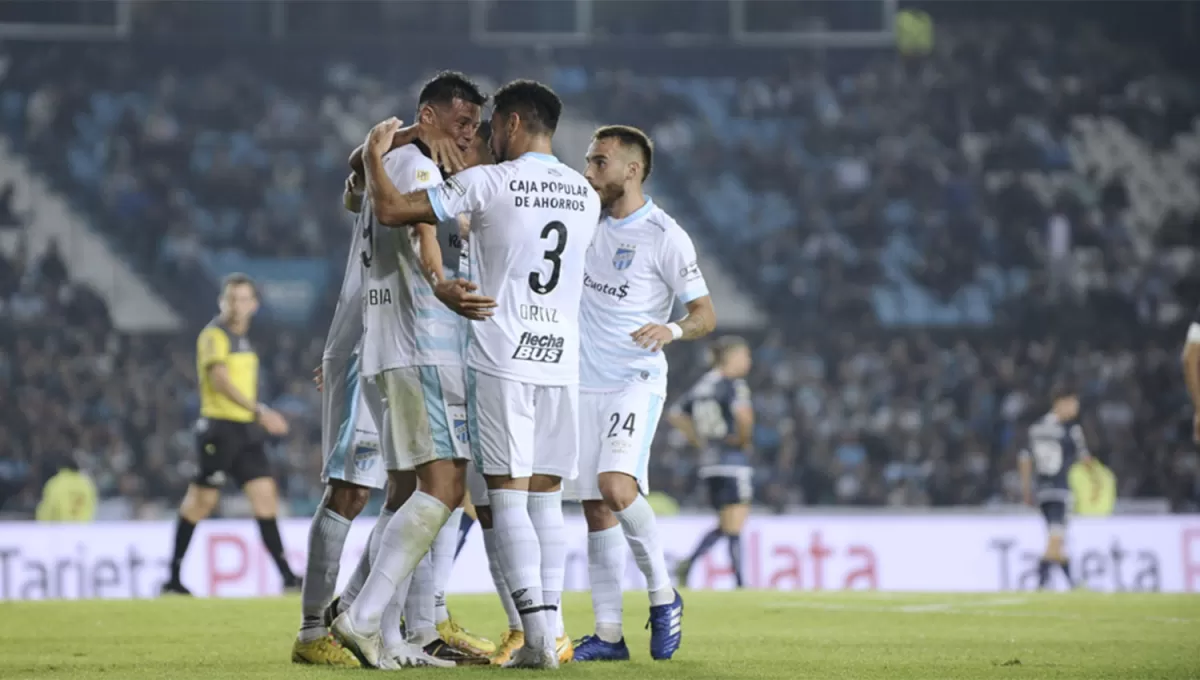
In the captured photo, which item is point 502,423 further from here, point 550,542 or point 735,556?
point 735,556

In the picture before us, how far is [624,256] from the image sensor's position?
7793 millimetres

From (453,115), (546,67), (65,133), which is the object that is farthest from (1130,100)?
(453,115)

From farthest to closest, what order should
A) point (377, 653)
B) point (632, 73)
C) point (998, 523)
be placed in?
1. point (632, 73)
2. point (998, 523)
3. point (377, 653)

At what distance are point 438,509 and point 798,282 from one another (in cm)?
1974

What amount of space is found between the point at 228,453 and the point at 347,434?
19.2ft

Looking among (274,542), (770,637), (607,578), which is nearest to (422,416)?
(607,578)

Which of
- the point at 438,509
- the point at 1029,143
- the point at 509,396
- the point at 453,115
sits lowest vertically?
the point at 438,509

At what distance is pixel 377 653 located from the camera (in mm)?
6262

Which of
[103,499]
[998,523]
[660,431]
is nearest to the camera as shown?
[998,523]

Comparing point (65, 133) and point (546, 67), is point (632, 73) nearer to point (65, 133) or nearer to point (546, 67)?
point (546, 67)

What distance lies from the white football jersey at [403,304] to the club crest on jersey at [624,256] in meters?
1.45

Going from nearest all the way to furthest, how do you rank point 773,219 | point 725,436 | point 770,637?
1. point 770,637
2. point 725,436
3. point 773,219

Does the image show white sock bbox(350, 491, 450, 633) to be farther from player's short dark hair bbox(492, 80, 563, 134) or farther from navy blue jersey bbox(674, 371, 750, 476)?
navy blue jersey bbox(674, 371, 750, 476)

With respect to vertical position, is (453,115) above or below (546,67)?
below
